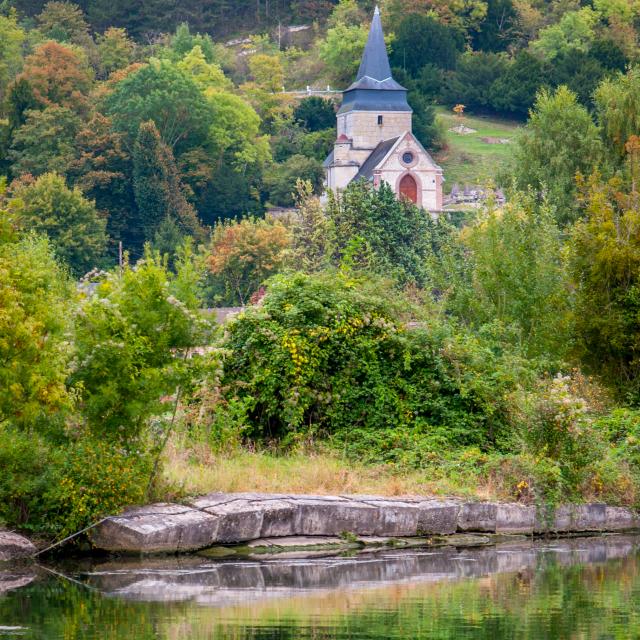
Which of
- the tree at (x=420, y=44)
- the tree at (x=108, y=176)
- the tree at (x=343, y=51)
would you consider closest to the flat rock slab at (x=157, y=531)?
the tree at (x=108, y=176)

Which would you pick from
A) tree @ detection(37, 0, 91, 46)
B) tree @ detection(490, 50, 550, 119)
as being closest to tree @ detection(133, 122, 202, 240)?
tree @ detection(490, 50, 550, 119)

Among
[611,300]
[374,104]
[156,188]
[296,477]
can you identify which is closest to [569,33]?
[374,104]

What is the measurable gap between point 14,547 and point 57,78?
98368 millimetres

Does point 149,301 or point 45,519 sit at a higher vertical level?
point 149,301

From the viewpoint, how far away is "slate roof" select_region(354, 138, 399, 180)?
113 meters

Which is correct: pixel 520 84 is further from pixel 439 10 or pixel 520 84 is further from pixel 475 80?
pixel 439 10

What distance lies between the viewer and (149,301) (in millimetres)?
17516

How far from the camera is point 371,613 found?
1382 cm

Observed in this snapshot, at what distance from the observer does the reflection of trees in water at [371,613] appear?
13.0 m

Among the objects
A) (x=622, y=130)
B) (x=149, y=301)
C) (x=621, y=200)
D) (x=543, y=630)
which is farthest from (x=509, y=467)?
(x=622, y=130)

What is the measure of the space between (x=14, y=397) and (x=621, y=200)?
44.6ft

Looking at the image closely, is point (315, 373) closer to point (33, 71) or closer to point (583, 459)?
point (583, 459)

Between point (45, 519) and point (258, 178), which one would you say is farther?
point (258, 178)

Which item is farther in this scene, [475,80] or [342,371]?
[475,80]
